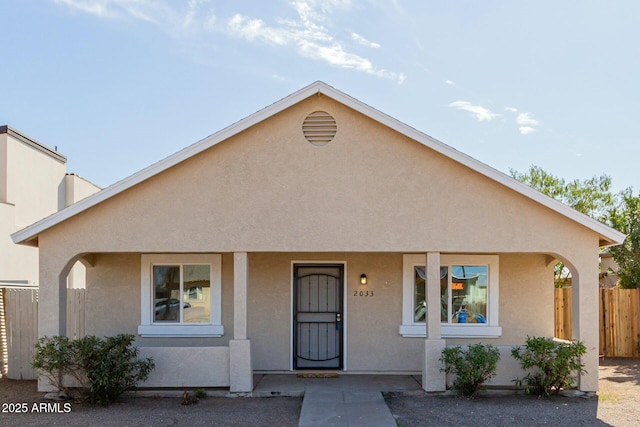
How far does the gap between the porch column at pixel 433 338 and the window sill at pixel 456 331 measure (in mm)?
1489

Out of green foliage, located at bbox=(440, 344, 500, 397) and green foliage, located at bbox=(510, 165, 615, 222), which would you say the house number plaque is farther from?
green foliage, located at bbox=(510, 165, 615, 222)

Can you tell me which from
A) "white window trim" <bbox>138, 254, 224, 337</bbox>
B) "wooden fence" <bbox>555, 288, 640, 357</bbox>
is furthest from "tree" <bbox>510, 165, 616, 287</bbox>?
"white window trim" <bbox>138, 254, 224, 337</bbox>

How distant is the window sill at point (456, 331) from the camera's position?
1220cm

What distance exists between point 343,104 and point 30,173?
1335 centimetres

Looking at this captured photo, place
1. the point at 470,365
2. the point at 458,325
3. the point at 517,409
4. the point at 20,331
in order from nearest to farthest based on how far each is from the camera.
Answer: the point at 517,409, the point at 470,365, the point at 458,325, the point at 20,331

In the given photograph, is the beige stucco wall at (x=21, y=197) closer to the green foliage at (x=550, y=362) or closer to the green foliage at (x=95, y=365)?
the green foliage at (x=95, y=365)

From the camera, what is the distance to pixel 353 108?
1052cm

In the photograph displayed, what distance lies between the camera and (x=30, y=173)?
19.2 m

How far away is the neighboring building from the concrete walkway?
30.3 feet

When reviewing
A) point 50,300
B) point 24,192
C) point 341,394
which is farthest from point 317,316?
point 24,192

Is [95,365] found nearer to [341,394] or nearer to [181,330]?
[181,330]

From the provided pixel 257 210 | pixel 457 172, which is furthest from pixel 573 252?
pixel 257 210

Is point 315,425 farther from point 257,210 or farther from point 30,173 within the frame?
point 30,173

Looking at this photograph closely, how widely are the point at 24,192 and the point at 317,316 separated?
11.8 metres
